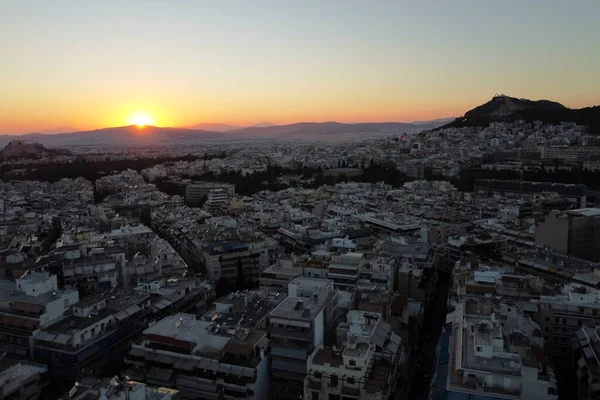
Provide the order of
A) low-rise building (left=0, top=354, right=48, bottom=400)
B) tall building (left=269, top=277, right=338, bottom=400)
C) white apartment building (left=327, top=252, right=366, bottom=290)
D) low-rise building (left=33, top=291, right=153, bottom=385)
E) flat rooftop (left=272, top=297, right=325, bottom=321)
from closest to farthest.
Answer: low-rise building (left=0, top=354, right=48, bottom=400) < tall building (left=269, top=277, right=338, bottom=400) < flat rooftop (left=272, top=297, right=325, bottom=321) < low-rise building (left=33, top=291, right=153, bottom=385) < white apartment building (left=327, top=252, right=366, bottom=290)

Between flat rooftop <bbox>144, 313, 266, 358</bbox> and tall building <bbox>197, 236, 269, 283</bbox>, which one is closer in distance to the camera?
flat rooftop <bbox>144, 313, 266, 358</bbox>

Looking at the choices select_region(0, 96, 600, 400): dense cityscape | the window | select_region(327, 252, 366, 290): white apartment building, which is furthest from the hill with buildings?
the window

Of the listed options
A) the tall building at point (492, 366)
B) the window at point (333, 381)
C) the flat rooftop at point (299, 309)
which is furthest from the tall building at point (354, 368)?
the tall building at point (492, 366)

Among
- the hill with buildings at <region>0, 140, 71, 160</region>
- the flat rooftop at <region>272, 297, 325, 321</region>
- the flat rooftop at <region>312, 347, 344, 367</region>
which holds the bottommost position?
the flat rooftop at <region>312, 347, 344, 367</region>

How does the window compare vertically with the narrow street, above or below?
above

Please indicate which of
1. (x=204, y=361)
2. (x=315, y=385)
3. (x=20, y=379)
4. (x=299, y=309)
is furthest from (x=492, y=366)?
(x=20, y=379)

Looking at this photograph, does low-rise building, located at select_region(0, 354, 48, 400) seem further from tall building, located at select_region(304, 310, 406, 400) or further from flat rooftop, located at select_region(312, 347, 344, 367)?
flat rooftop, located at select_region(312, 347, 344, 367)

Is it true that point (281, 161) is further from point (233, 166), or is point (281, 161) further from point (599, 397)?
point (599, 397)

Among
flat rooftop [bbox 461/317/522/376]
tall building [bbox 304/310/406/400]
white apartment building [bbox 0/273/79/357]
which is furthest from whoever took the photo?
white apartment building [bbox 0/273/79/357]
